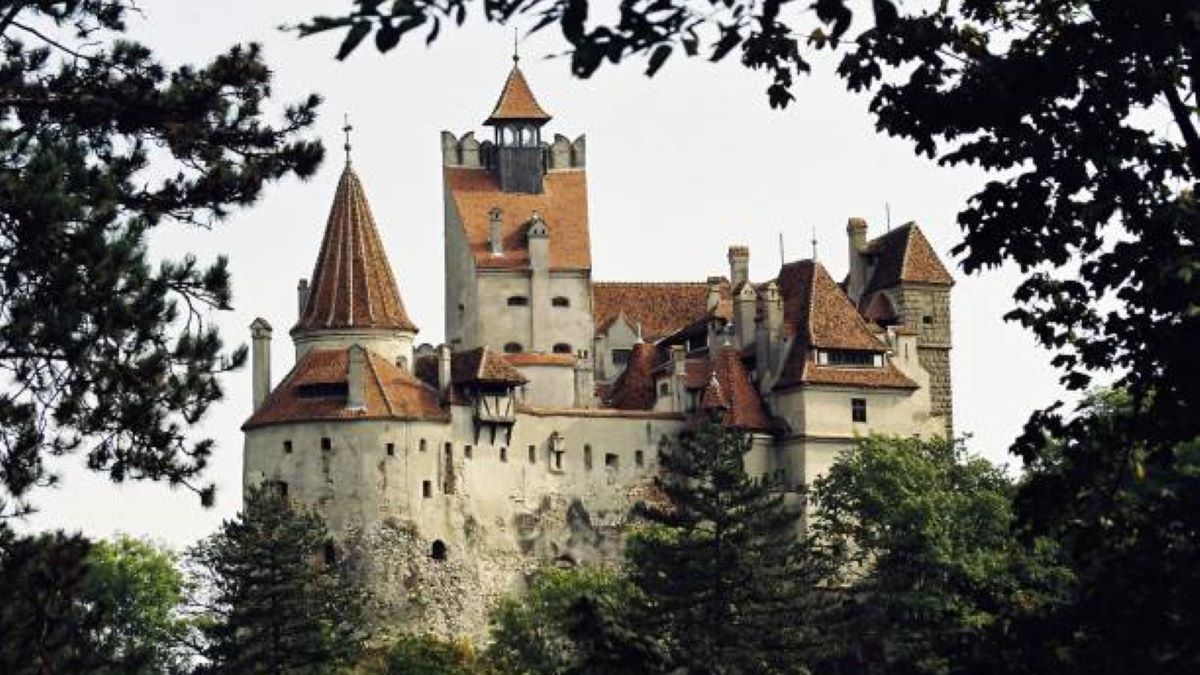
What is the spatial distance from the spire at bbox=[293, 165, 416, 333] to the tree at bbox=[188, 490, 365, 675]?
11317 millimetres

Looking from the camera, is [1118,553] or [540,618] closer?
[1118,553]

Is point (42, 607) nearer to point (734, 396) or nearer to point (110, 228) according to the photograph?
point (110, 228)

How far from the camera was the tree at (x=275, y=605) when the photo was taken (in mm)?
83750

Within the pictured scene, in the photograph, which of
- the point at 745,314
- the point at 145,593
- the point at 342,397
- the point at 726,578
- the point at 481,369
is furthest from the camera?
the point at 145,593

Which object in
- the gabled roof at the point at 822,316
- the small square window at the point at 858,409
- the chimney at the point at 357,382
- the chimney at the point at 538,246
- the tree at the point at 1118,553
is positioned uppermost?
the chimney at the point at 538,246

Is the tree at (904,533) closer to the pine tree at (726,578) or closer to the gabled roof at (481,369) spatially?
the pine tree at (726,578)

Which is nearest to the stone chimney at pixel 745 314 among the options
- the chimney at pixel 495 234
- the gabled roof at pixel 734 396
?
the gabled roof at pixel 734 396

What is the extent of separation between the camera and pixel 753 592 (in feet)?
266

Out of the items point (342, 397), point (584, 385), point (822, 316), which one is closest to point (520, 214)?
point (584, 385)

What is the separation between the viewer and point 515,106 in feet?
389

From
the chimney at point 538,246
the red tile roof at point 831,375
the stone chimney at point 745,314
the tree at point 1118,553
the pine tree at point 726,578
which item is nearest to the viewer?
the tree at point 1118,553

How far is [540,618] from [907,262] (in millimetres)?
22500

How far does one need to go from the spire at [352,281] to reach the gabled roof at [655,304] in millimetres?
12180

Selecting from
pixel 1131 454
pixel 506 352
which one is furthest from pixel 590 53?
pixel 506 352
